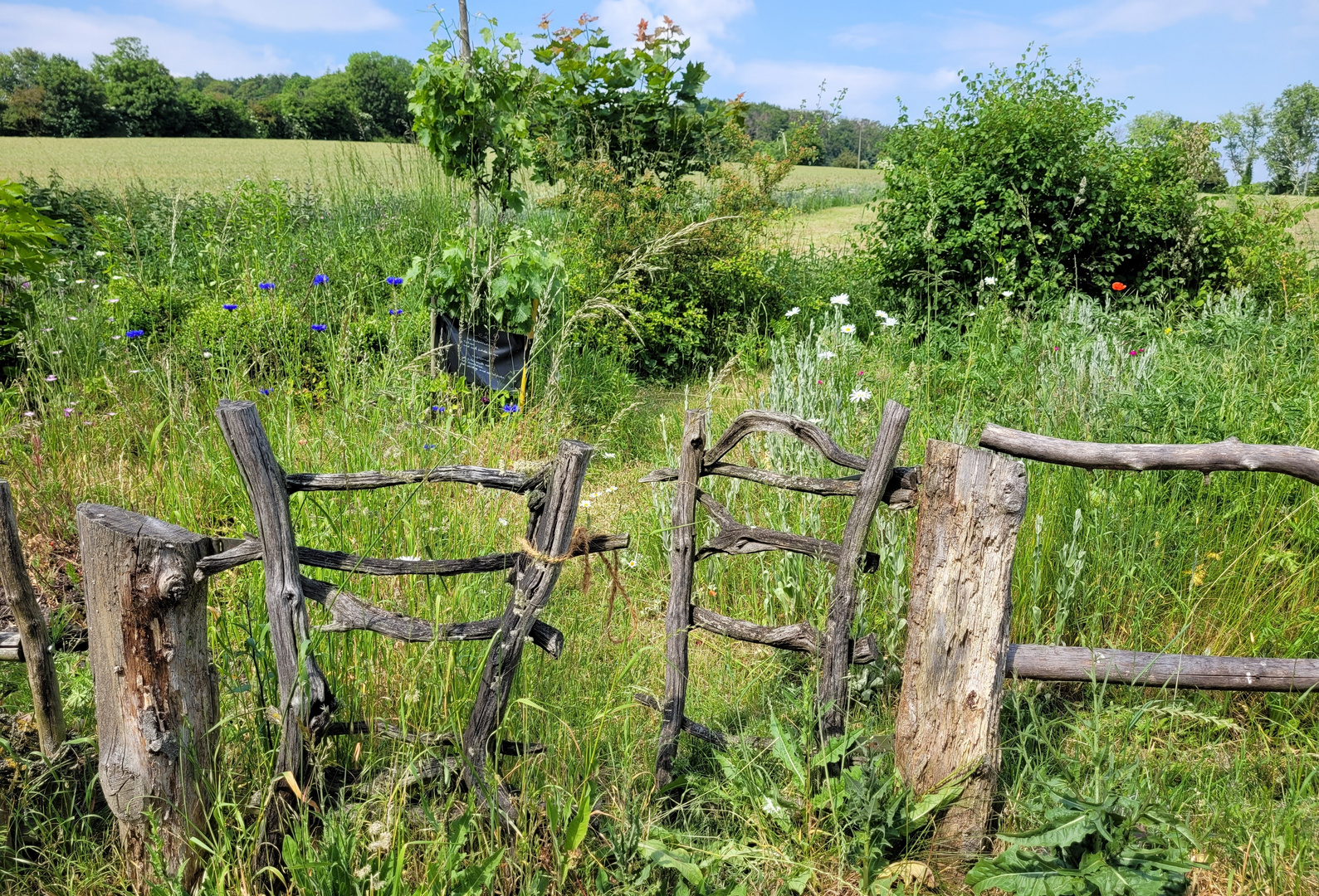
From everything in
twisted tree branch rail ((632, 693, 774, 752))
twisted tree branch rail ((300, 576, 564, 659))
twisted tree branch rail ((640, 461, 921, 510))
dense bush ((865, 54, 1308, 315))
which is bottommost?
twisted tree branch rail ((632, 693, 774, 752))

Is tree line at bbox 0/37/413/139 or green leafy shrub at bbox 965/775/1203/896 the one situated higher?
tree line at bbox 0/37/413/139

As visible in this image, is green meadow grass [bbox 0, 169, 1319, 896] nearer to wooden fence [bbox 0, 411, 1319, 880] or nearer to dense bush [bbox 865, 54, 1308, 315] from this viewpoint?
wooden fence [bbox 0, 411, 1319, 880]

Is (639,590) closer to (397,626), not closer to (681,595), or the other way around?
(681,595)

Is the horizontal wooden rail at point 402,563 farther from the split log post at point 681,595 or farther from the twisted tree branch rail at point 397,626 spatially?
the split log post at point 681,595

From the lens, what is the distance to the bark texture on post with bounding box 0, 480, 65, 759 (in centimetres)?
178

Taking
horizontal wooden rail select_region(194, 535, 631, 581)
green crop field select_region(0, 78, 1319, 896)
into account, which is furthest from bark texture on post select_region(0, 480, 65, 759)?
horizontal wooden rail select_region(194, 535, 631, 581)

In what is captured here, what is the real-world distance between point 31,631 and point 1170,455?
111 inches

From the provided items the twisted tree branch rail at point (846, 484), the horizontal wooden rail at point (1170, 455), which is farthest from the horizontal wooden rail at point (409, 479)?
the horizontal wooden rail at point (1170, 455)

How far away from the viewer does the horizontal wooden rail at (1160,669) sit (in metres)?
2.10

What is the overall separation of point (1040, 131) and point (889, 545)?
5.64 meters

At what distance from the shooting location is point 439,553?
246 centimetres

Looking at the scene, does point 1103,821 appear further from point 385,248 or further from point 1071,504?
point 385,248

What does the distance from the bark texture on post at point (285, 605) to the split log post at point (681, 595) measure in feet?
2.74

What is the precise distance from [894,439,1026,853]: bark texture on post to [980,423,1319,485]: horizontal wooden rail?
261mm
